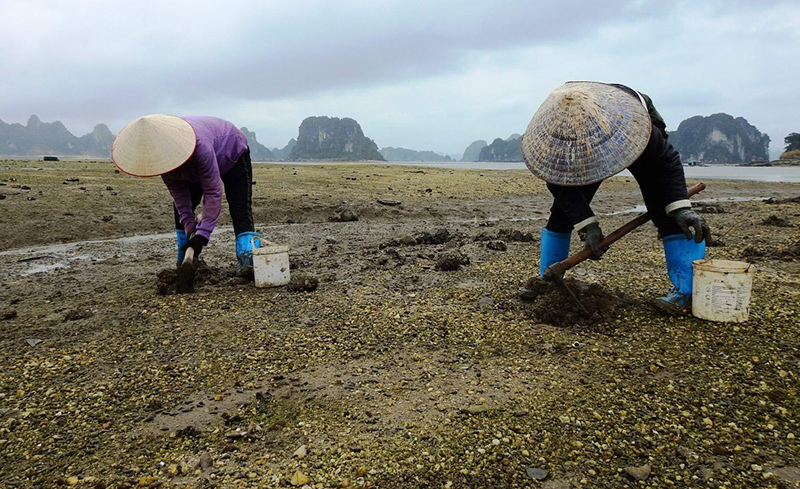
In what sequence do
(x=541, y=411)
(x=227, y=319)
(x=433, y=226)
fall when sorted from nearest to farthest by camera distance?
(x=541, y=411) → (x=227, y=319) → (x=433, y=226)

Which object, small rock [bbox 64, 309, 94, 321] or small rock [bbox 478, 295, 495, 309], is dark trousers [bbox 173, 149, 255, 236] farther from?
small rock [bbox 478, 295, 495, 309]

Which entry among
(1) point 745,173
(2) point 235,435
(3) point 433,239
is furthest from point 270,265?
(1) point 745,173

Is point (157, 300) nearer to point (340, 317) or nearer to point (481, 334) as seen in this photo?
point (340, 317)

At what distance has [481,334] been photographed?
394 centimetres

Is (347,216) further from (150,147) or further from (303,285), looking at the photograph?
(150,147)

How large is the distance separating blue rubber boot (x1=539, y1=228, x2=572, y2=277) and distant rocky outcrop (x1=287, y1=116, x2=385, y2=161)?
18274 centimetres

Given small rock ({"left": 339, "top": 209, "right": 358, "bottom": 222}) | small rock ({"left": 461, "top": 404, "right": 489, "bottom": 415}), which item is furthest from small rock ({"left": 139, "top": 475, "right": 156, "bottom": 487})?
small rock ({"left": 339, "top": 209, "right": 358, "bottom": 222})

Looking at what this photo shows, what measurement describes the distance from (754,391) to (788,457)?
64 centimetres

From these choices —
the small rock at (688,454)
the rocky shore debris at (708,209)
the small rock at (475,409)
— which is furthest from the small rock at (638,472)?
the rocky shore debris at (708,209)

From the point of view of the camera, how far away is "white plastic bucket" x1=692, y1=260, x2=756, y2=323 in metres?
3.65

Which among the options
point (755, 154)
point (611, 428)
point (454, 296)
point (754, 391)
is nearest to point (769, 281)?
point (754, 391)

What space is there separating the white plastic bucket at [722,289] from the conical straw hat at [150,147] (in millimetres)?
4537

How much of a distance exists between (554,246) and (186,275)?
3780 mm

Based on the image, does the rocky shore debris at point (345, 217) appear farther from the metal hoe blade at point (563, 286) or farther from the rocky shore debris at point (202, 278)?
the metal hoe blade at point (563, 286)
